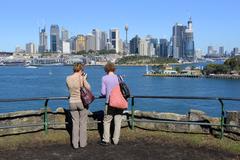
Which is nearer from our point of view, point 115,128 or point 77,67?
point 77,67

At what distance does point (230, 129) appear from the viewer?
1008 centimetres

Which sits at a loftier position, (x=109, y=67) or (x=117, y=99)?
(x=109, y=67)

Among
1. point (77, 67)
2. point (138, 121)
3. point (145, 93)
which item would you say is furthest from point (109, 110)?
point (145, 93)

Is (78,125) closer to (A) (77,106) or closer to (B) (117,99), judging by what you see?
(A) (77,106)

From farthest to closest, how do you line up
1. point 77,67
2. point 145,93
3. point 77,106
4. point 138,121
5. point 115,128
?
point 145,93 → point 138,121 → point 115,128 → point 77,67 → point 77,106

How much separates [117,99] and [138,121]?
1490mm

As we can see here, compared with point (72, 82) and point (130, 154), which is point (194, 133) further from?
point (72, 82)

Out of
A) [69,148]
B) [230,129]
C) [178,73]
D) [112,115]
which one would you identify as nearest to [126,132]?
[112,115]

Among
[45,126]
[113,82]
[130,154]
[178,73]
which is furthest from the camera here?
[178,73]

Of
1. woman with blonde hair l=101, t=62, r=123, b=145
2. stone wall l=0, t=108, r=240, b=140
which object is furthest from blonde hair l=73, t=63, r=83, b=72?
stone wall l=0, t=108, r=240, b=140

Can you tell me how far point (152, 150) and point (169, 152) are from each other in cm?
35

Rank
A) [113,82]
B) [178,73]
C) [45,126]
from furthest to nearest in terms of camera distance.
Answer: [178,73]
[45,126]
[113,82]

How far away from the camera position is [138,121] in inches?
420

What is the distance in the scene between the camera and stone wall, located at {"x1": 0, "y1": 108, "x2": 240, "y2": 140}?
33.3 ft
